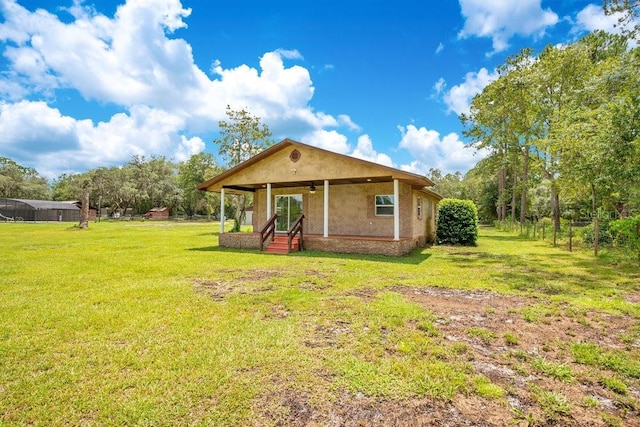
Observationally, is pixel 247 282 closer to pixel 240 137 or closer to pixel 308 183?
pixel 308 183

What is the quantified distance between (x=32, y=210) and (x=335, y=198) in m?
54.5

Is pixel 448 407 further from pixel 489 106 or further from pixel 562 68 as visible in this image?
pixel 489 106

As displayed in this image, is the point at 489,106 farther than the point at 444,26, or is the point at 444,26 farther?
the point at 489,106

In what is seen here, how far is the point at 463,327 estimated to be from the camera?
4.27 metres

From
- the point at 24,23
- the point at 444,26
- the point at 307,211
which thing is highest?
the point at 444,26

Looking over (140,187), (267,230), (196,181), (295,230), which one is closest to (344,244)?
(295,230)

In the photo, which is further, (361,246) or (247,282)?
(361,246)

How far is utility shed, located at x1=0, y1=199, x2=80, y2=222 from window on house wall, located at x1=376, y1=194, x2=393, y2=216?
55540mm

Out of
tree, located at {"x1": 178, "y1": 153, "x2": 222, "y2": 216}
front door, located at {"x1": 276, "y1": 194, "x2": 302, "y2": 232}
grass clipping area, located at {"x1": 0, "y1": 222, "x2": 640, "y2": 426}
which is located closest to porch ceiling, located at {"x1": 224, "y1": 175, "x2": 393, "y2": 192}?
front door, located at {"x1": 276, "y1": 194, "x2": 302, "y2": 232}

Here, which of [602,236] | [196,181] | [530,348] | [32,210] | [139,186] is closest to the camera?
[530,348]

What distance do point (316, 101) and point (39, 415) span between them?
2577cm

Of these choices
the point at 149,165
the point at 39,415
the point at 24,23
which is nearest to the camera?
the point at 39,415

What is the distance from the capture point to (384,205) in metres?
13.7

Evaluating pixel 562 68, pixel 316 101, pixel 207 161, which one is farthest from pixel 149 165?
pixel 562 68
